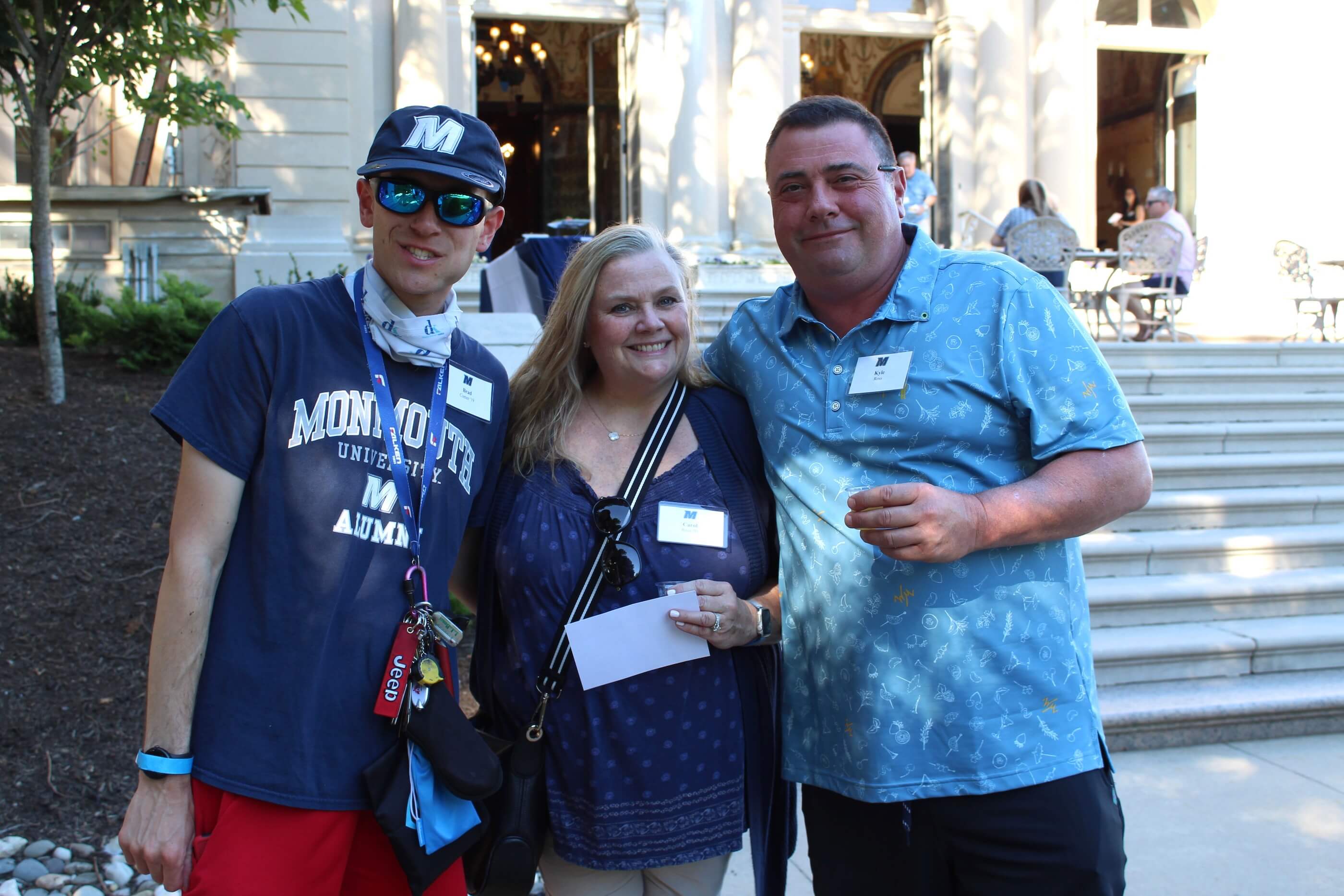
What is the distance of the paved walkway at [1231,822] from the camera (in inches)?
146

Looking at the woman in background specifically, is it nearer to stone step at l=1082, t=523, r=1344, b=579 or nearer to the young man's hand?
stone step at l=1082, t=523, r=1344, b=579

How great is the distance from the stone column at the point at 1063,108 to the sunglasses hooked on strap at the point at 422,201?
14356 millimetres

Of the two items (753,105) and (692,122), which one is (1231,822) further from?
(753,105)

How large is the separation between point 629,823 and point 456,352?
44.1 inches

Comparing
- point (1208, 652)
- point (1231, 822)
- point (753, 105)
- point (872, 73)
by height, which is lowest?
point (1231, 822)

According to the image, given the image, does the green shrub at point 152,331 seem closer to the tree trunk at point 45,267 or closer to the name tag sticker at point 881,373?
the tree trunk at point 45,267

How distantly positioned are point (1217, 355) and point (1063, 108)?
709 cm

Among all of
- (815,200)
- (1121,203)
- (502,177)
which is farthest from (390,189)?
(1121,203)

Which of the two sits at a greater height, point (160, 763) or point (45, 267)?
point (45, 267)

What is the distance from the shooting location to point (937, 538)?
6.31ft

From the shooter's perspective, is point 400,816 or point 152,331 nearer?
point 400,816

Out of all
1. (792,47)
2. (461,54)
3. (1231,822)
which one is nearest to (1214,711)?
(1231,822)

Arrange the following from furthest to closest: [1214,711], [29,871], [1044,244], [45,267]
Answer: [1044,244]
[45,267]
[1214,711]
[29,871]

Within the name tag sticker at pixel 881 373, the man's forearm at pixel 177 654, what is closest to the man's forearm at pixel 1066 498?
the name tag sticker at pixel 881 373
